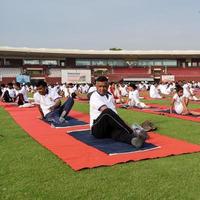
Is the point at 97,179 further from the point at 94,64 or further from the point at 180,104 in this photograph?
the point at 94,64

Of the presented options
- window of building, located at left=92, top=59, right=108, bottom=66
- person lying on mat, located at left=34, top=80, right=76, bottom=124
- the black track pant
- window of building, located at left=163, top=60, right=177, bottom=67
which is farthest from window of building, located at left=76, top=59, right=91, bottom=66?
the black track pant

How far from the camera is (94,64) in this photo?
200ft

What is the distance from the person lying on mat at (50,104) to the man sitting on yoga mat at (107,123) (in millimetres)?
2938

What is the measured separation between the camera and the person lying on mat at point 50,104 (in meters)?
9.88

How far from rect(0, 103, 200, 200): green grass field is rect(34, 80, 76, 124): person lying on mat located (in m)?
3.78

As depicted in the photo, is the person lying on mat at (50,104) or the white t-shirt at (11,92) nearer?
the person lying on mat at (50,104)

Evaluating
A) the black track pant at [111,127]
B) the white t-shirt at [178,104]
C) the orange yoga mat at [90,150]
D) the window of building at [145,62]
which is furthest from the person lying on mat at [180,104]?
the window of building at [145,62]

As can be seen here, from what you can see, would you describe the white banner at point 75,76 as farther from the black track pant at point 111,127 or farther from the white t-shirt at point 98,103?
the black track pant at point 111,127

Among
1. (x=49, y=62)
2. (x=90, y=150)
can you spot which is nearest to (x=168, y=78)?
(x=49, y=62)

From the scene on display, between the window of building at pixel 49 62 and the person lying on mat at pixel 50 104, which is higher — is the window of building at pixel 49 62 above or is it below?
above

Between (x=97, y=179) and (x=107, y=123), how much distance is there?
7.35 ft

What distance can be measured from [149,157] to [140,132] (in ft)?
2.41

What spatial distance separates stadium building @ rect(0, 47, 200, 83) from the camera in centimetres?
5491

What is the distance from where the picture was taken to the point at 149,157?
18.3 feet
